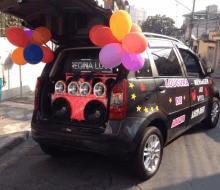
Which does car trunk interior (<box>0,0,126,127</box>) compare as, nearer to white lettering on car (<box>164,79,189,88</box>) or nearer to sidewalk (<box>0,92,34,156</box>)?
white lettering on car (<box>164,79,189,88</box>)

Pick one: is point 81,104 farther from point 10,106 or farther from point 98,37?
point 10,106

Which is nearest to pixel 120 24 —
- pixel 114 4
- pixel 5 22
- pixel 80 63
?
pixel 80 63

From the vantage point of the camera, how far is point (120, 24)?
2.68m

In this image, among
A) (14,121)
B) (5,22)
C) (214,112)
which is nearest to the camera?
(214,112)

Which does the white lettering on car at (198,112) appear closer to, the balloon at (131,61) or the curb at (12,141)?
the balloon at (131,61)

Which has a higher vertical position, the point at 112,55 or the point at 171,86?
the point at 112,55

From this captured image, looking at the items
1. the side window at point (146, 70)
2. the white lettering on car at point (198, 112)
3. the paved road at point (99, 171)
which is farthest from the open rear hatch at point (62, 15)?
the white lettering on car at point (198, 112)

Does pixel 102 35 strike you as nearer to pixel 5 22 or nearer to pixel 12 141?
pixel 12 141

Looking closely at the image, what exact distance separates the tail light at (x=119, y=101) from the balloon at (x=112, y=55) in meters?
0.26

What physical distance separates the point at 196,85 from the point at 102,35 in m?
2.26

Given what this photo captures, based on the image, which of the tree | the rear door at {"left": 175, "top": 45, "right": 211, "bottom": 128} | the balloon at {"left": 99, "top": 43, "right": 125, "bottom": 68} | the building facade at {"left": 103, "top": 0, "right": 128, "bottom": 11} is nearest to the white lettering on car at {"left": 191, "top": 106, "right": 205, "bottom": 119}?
the rear door at {"left": 175, "top": 45, "right": 211, "bottom": 128}

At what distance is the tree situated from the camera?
5003 cm

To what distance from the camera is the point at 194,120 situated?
4.43 m

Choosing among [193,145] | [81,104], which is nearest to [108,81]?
[81,104]
